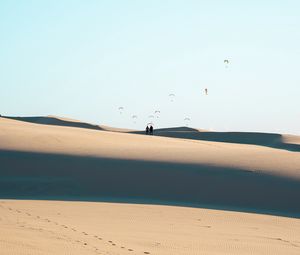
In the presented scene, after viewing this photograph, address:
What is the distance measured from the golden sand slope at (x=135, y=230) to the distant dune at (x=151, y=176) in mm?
2074

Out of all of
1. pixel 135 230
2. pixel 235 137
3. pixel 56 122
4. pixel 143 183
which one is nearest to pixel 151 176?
pixel 143 183

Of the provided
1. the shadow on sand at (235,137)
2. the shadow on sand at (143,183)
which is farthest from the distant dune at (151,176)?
the shadow on sand at (235,137)

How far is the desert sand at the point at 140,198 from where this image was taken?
9898mm

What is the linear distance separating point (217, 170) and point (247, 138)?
33.6 metres

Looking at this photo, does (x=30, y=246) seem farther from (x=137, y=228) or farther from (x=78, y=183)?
(x=78, y=183)

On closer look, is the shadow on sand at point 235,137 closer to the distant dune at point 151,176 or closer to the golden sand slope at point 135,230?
the distant dune at point 151,176

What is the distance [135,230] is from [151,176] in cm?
808

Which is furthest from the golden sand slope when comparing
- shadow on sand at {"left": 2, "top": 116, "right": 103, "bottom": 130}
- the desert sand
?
shadow on sand at {"left": 2, "top": 116, "right": 103, "bottom": 130}

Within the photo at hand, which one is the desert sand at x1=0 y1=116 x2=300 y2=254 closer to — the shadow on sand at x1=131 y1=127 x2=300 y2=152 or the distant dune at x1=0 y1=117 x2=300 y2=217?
the distant dune at x1=0 y1=117 x2=300 y2=217

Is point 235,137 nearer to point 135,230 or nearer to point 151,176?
point 151,176

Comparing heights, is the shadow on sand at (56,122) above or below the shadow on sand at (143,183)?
above

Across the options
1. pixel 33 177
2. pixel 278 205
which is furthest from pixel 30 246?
pixel 33 177

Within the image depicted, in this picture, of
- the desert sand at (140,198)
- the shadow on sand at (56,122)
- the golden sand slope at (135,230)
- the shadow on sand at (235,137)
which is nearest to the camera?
the golden sand slope at (135,230)

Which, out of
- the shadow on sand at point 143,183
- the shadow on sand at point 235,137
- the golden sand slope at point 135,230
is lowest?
the golden sand slope at point 135,230
